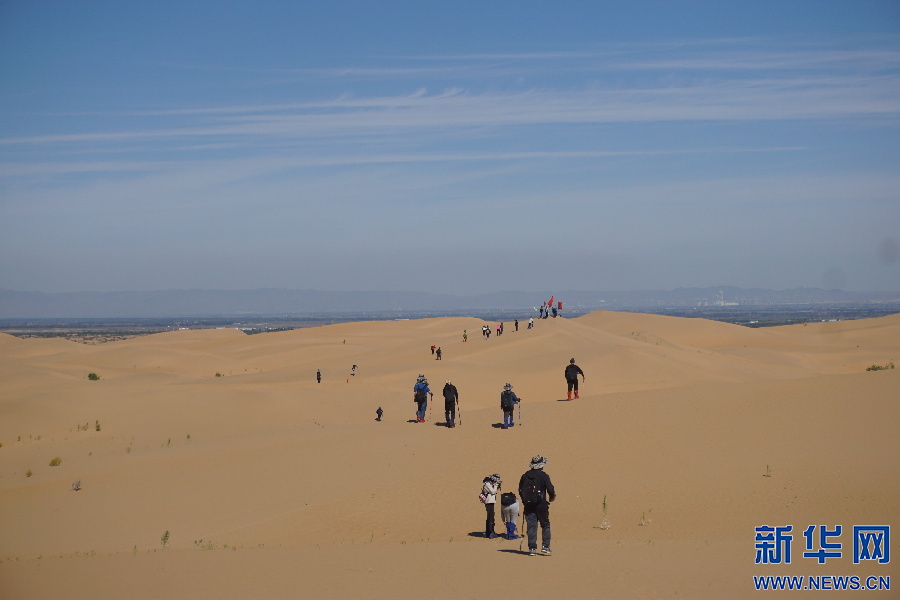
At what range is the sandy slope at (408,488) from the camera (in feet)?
31.7

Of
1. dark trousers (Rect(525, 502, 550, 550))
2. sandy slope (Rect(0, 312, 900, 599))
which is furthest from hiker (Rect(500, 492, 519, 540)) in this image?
dark trousers (Rect(525, 502, 550, 550))

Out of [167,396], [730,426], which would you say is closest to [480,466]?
[730,426]

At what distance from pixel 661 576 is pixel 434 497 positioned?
242 inches

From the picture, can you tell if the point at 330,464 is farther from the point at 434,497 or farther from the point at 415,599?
the point at 415,599

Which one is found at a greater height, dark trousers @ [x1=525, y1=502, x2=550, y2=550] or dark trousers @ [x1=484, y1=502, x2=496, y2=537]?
dark trousers @ [x1=525, y1=502, x2=550, y2=550]

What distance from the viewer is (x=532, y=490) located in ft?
35.7

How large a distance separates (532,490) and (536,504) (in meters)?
0.18

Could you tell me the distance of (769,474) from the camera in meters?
14.8

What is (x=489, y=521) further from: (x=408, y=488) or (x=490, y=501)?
(x=408, y=488)

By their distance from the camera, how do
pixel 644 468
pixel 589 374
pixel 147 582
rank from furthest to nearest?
pixel 589 374
pixel 644 468
pixel 147 582

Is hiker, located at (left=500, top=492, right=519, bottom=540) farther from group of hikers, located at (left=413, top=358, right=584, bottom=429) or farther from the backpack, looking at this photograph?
group of hikers, located at (left=413, top=358, right=584, bottom=429)

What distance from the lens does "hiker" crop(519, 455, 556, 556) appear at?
35.1ft

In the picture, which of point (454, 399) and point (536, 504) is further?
point (454, 399)

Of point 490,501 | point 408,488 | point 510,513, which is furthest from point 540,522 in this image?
point 408,488
